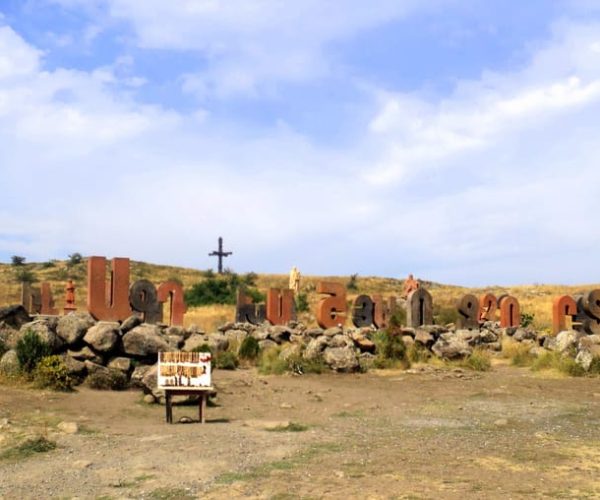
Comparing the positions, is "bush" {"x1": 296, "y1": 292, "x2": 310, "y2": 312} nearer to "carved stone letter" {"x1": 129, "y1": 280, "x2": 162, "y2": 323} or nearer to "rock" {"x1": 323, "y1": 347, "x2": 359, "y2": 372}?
"carved stone letter" {"x1": 129, "y1": 280, "x2": 162, "y2": 323}

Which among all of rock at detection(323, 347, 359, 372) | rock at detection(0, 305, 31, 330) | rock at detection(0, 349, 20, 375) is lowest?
rock at detection(323, 347, 359, 372)

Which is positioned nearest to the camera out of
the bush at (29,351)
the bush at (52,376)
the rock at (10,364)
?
the bush at (52,376)

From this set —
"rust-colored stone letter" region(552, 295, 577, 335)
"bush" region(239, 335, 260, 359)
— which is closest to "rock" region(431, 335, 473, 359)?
"bush" region(239, 335, 260, 359)

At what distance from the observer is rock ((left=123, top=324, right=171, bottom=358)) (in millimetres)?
16922

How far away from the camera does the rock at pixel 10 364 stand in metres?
15.2

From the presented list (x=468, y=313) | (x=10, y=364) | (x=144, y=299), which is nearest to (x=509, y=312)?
(x=468, y=313)

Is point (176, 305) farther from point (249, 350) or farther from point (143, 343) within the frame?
point (143, 343)

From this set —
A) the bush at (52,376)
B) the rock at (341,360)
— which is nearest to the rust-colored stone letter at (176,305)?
the rock at (341,360)

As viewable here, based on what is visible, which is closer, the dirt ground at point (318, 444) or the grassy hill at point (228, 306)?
the dirt ground at point (318, 444)

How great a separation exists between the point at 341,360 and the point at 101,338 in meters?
6.46

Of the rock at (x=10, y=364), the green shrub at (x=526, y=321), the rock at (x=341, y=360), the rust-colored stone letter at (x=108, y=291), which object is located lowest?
the rock at (x=341, y=360)

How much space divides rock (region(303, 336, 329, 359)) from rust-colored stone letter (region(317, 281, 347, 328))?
6.15m

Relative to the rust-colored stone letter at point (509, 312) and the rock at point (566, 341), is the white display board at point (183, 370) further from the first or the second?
the rust-colored stone letter at point (509, 312)

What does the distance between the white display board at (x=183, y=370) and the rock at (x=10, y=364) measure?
4.87m
